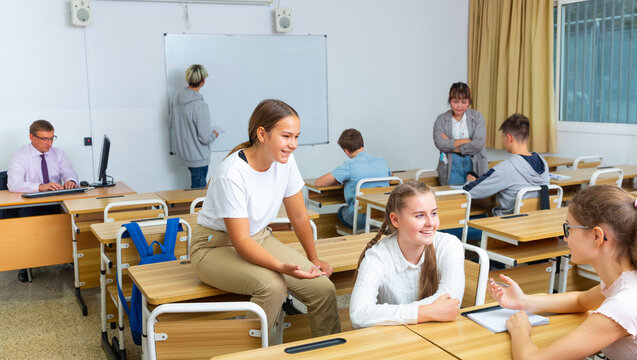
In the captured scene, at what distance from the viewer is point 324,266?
2.41 m

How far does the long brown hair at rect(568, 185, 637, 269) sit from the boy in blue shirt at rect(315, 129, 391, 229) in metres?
3.17

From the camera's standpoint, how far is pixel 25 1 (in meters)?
5.62

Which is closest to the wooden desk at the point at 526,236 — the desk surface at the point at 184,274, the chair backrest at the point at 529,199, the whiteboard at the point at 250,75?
the chair backrest at the point at 529,199

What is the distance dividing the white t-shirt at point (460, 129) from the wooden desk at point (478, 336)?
374cm

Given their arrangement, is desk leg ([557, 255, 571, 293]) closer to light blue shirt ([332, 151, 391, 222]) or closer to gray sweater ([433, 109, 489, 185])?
light blue shirt ([332, 151, 391, 222])

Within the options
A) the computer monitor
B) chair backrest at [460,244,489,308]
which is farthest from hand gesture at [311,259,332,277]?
the computer monitor

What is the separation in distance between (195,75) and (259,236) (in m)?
3.75

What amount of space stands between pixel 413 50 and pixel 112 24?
3.57 metres

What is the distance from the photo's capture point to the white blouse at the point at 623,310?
138cm

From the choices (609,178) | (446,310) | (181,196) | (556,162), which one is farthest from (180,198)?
(556,162)

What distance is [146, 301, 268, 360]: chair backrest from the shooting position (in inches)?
71.4

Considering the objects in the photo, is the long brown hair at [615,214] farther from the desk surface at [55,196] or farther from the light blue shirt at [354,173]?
the desk surface at [55,196]

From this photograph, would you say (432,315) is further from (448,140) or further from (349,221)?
(448,140)

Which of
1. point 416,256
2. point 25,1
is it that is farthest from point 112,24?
Answer: point 416,256
